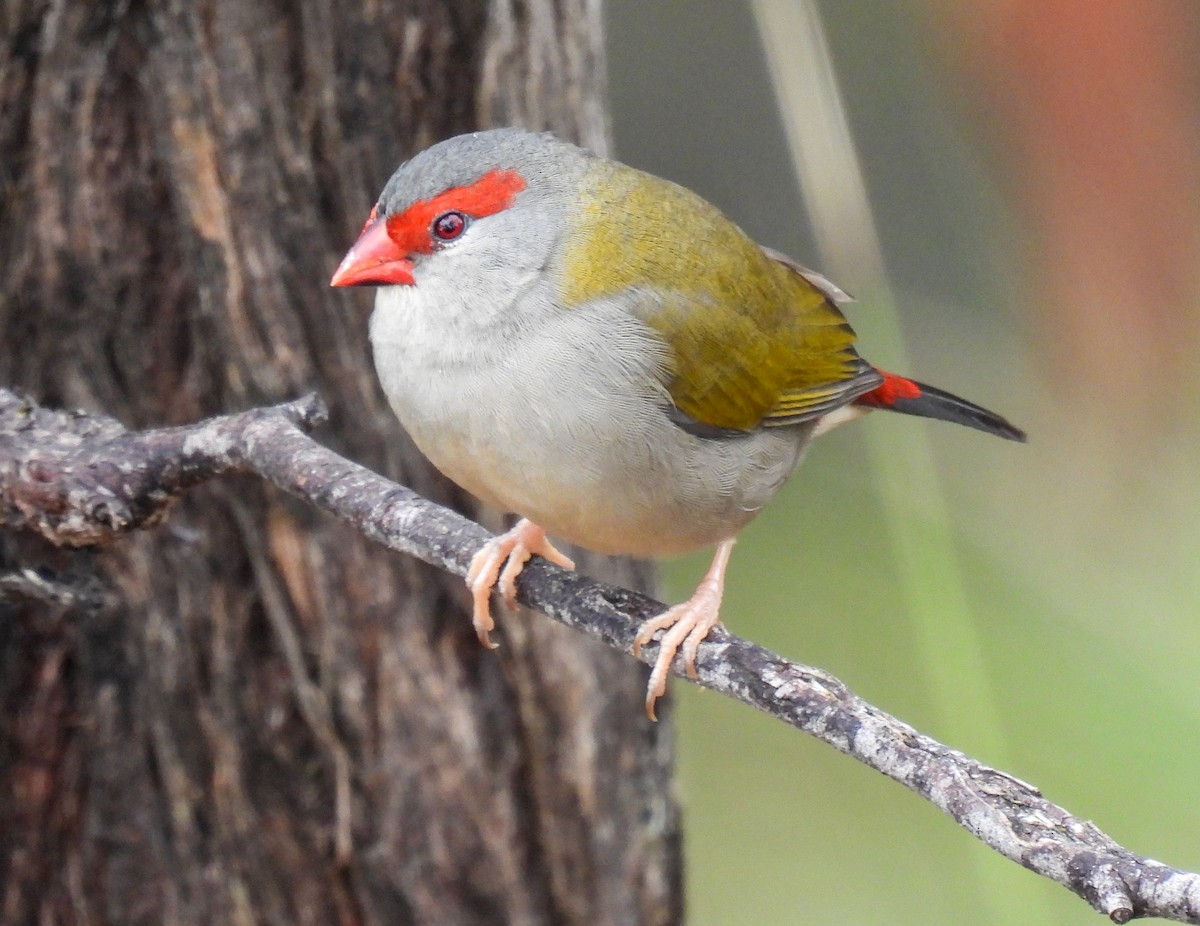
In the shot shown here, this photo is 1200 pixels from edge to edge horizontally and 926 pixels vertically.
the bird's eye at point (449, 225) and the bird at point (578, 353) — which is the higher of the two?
the bird's eye at point (449, 225)

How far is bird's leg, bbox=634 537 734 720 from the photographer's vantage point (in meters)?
2.28

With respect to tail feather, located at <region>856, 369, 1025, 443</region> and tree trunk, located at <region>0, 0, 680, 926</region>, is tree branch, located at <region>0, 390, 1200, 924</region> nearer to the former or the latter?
tree trunk, located at <region>0, 0, 680, 926</region>

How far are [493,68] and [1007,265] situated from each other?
1.40 meters

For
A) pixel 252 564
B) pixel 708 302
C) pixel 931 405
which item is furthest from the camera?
pixel 931 405

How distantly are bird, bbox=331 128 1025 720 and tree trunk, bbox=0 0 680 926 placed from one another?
385 millimetres

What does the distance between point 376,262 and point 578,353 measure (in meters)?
0.40

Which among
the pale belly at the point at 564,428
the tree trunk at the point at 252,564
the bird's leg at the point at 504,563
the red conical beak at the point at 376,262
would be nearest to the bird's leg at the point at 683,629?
the pale belly at the point at 564,428

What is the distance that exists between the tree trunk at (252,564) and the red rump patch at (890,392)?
0.84 meters

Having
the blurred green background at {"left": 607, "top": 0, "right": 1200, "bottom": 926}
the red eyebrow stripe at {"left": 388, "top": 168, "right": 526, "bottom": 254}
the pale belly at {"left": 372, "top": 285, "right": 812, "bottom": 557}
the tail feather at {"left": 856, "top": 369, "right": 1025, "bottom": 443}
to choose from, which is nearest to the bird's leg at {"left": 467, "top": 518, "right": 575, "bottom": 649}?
the pale belly at {"left": 372, "top": 285, "right": 812, "bottom": 557}

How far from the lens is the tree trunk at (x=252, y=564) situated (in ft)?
9.17

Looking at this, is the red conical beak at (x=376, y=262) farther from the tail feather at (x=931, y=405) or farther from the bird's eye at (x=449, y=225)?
the tail feather at (x=931, y=405)

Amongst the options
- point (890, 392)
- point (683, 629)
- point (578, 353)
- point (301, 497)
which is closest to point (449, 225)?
point (578, 353)

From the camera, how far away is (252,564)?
2980 mm

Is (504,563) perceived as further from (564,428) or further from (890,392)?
(890,392)
